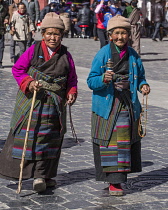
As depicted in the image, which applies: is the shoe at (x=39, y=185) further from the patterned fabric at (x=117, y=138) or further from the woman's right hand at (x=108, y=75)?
the woman's right hand at (x=108, y=75)

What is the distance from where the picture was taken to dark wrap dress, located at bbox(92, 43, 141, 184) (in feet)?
18.3

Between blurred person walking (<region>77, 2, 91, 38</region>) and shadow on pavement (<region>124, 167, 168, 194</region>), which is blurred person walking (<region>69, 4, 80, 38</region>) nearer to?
blurred person walking (<region>77, 2, 91, 38</region>)

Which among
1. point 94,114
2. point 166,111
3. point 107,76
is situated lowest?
point 166,111

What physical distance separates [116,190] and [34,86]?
112 centimetres

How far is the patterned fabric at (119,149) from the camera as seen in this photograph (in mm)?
5559

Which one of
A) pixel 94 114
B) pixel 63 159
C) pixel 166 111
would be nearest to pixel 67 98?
pixel 94 114

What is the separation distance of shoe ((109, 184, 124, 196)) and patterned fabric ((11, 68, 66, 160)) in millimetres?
562

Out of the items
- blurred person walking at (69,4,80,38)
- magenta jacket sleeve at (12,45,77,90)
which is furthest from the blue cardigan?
blurred person walking at (69,4,80,38)

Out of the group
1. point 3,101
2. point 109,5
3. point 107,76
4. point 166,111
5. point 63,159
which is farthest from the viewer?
point 109,5

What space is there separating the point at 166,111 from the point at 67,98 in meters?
4.67

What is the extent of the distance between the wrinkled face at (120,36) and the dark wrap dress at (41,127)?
0.47 metres

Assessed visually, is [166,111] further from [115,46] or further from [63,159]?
[115,46]

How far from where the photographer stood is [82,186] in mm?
5891

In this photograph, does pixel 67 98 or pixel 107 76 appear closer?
pixel 107 76
